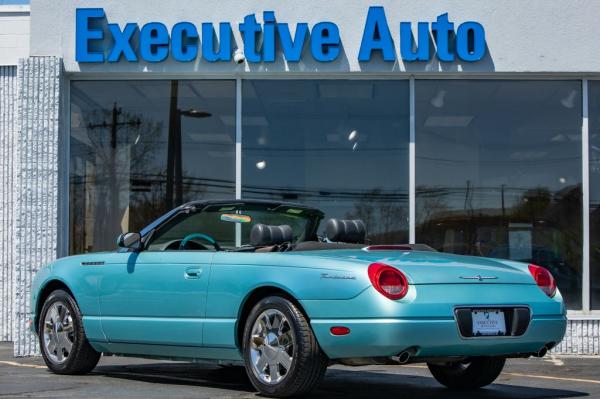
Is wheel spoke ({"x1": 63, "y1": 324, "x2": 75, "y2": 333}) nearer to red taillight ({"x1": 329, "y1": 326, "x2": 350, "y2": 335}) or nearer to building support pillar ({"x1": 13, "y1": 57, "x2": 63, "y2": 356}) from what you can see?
red taillight ({"x1": 329, "y1": 326, "x2": 350, "y2": 335})

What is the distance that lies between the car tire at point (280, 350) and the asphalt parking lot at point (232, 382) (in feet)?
1.02

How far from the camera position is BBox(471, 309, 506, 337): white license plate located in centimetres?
652

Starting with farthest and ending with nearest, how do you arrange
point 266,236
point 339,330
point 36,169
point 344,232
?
point 36,169 < point 344,232 < point 266,236 < point 339,330

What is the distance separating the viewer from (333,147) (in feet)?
40.0

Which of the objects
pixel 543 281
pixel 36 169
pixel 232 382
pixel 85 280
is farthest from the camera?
pixel 36 169

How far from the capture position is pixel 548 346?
22.5 ft

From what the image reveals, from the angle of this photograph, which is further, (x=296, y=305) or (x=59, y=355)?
(x=59, y=355)

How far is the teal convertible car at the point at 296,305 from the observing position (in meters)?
6.38

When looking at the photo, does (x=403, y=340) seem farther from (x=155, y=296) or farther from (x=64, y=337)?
(x=64, y=337)

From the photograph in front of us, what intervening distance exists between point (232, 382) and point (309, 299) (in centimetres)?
181

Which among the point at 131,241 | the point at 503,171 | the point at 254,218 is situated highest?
the point at 503,171

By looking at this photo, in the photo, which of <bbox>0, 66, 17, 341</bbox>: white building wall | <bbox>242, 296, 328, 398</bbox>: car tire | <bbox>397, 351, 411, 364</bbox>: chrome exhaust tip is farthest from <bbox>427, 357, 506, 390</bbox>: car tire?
<bbox>0, 66, 17, 341</bbox>: white building wall

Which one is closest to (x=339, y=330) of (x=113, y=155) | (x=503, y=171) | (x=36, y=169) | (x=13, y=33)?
(x=503, y=171)

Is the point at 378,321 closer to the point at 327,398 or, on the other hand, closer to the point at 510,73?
the point at 327,398
